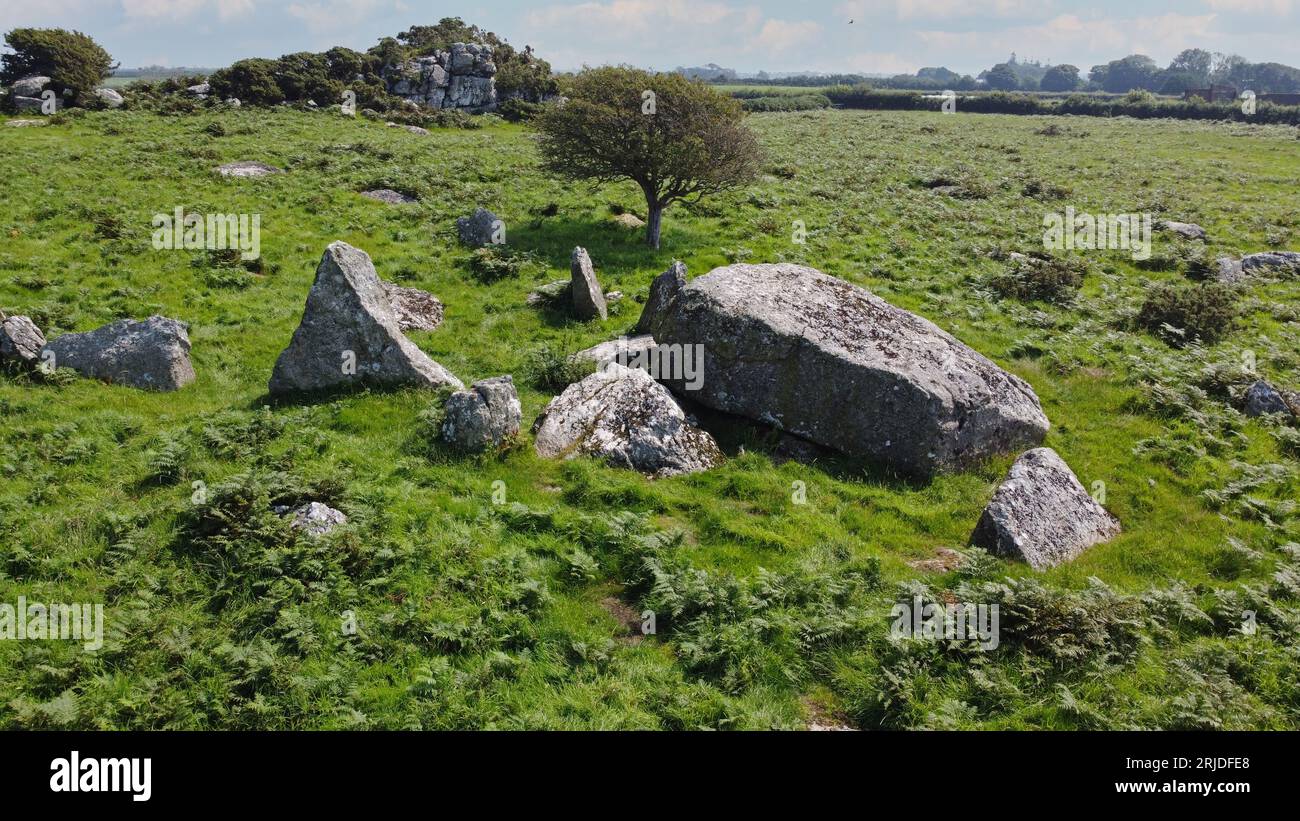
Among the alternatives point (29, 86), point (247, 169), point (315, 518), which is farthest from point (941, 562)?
point (29, 86)

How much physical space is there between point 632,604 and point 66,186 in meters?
35.0

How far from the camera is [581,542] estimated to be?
11.7 metres

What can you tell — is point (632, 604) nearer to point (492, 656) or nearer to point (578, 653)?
point (578, 653)

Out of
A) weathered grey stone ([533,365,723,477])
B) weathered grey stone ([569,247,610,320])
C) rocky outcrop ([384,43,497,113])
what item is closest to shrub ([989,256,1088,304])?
weathered grey stone ([569,247,610,320])

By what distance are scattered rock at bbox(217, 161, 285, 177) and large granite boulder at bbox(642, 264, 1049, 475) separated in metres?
30.1

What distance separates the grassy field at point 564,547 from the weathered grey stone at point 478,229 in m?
2.18

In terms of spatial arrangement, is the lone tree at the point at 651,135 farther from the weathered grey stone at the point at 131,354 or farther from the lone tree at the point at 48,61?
the lone tree at the point at 48,61

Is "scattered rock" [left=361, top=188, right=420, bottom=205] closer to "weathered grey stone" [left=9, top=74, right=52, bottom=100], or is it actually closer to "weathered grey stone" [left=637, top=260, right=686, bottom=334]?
"weathered grey stone" [left=637, top=260, right=686, bottom=334]

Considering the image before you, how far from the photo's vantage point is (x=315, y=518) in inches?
439

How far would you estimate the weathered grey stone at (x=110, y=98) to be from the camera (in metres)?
52.8

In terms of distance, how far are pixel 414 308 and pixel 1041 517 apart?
17.5 meters

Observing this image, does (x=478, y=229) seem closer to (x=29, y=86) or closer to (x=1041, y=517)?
(x=1041, y=517)
